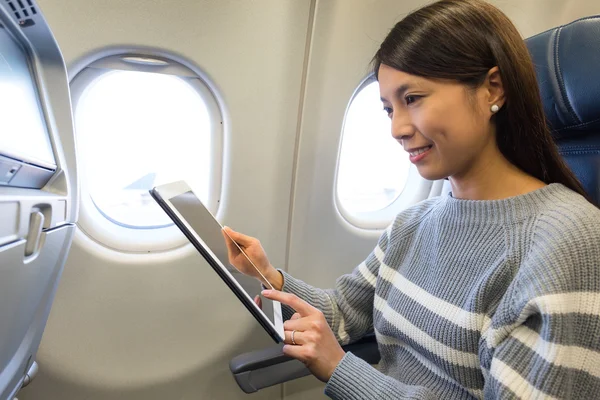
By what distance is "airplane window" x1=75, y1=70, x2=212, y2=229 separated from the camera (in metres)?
1.50

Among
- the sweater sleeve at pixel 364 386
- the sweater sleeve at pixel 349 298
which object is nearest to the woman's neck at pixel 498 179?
the sweater sleeve at pixel 349 298

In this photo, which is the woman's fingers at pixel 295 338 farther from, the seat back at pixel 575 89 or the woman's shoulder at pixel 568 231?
the seat back at pixel 575 89

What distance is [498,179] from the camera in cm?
100

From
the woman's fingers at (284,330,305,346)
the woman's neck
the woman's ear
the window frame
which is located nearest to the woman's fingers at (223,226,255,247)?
the woman's fingers at (284,330,305,346)

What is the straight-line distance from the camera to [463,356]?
0.94 meters

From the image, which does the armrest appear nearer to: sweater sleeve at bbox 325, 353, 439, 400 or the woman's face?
sweater sleeve at bbox 325, 353, 439, 400

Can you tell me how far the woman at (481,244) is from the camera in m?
0.77

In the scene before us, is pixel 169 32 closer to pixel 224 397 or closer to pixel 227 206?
pixel 227 206

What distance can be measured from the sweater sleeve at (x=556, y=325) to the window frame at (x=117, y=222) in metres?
1.09

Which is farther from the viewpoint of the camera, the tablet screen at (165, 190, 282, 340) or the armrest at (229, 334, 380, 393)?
the armrest at (229, 334, 380, 393)

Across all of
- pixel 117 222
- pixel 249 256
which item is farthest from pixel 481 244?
pixel 117 222

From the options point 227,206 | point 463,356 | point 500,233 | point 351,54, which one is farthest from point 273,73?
point 463,356

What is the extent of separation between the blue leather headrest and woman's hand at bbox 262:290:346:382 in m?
0.84

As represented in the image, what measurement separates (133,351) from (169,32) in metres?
1.18
